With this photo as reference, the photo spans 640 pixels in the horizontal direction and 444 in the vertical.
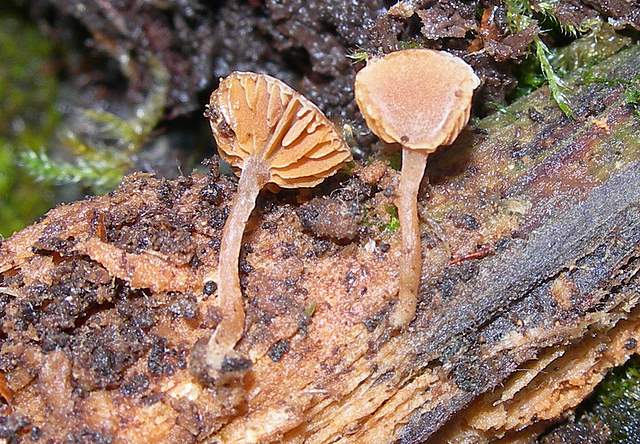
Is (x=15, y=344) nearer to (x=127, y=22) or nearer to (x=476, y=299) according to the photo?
(x=476, y=299)

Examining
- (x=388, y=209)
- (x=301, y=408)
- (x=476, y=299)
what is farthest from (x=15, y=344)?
(x=476, y=299)

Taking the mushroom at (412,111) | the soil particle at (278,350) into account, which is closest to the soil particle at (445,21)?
the mushroom at (412,111)

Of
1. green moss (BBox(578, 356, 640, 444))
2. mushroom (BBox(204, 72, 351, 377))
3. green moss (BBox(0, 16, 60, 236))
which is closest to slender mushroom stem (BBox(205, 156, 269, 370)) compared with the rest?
mushroom (BBox(204, 72, 351, 377))

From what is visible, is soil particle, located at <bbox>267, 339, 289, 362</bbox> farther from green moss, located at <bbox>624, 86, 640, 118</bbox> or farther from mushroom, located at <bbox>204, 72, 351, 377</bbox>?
green moss, located at <bbox>624, 86, 640, 118</bbox>

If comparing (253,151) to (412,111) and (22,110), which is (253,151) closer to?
(412,111)

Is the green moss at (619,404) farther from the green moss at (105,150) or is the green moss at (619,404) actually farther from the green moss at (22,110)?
the green moss at (22,110)

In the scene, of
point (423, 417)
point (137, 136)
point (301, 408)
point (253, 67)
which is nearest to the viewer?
point (301, 408)
